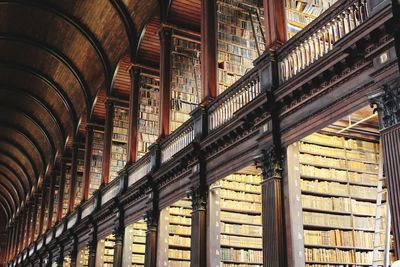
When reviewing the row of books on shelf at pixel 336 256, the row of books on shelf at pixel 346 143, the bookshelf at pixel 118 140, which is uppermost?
the bookshelf at pixel 118 140

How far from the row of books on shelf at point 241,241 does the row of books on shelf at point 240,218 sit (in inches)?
10.1

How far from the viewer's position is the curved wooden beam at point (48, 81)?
688 inches

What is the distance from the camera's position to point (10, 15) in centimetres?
1483

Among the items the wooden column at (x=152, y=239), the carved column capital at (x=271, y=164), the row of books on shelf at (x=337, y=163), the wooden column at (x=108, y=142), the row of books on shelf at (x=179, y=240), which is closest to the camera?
the carved column capital at (x=271, y=164)

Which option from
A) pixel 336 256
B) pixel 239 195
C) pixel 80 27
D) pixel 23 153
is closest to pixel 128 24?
pixel 80 27

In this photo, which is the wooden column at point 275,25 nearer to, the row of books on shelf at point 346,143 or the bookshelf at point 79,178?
the row of books on shelf at point 346,143

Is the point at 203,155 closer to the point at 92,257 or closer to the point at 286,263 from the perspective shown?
the point at 286,263

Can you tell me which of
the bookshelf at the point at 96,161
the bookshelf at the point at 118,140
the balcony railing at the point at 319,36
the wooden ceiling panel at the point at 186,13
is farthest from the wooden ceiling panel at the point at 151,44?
the balcony railing at the point at 319,36

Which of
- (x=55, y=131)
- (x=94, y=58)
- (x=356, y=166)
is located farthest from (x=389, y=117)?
(x=55, y=131)

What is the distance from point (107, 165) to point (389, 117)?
30.5 ft

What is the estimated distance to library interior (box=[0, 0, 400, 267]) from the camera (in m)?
5.79

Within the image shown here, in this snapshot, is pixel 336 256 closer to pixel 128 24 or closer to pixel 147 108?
pixel 147 108

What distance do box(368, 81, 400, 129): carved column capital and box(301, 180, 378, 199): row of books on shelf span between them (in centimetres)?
241

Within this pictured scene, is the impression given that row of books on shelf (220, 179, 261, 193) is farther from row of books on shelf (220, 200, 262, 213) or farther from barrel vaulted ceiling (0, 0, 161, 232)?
barrel vaulted ceiling (0, 0, 161, 232)
